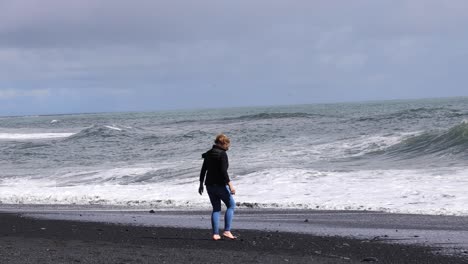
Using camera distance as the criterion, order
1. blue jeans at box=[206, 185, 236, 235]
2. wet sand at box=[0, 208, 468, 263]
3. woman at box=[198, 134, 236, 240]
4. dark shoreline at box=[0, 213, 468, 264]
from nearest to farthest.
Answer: dark shoreline at box=[0, 213, 468, 264]
wet sand at box=[0, 208, 468, 263]
woman at box=[198, 134, 236, 240]
blue jeans at box=[206, 185, 236, 235]

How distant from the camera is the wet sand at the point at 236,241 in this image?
25.4 ft

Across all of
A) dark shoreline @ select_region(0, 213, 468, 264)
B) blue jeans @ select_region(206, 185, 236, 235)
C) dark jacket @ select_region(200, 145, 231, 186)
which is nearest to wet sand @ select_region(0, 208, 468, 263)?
dark shoreline @ select_region(0, 213, 468, 264)

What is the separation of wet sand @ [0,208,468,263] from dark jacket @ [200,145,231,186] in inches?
30.6

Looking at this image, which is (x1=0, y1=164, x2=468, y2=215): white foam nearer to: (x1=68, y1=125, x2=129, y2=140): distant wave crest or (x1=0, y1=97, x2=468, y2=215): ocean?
(x1=0, y1=97, x2=468, y2=215): ocean

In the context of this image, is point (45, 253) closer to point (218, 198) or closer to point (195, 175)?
point (218, 198)

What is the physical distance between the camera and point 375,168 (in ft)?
61.2

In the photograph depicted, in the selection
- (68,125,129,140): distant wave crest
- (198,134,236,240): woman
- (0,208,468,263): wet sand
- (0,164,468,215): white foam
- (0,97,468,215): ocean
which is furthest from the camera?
(68,125,129,140): distant wave crest

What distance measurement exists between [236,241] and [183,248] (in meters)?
0.82

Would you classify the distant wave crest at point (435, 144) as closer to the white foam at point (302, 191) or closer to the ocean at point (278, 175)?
the ocean at point (278, 175)

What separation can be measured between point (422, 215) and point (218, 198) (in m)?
3.70

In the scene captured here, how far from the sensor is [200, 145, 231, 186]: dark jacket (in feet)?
29.9

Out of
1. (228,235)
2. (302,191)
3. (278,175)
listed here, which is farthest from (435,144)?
(228,235)

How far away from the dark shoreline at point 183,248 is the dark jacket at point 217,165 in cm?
78

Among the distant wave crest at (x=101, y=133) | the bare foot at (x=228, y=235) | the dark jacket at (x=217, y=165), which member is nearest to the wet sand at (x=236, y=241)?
the bare foot at (x=228, y=235)
